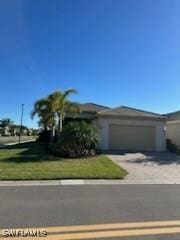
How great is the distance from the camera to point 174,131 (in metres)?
25.9

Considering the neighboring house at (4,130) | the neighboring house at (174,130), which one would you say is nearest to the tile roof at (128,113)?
the neighboring house at (174,130)

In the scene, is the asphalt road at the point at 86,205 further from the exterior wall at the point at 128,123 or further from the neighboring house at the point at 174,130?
the neighboring house at the point at 174,130

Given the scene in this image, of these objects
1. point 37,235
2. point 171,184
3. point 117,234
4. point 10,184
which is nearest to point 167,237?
point 117,234

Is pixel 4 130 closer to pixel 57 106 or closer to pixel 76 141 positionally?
pixel 57 106

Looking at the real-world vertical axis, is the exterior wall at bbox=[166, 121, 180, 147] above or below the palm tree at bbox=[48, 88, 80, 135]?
below

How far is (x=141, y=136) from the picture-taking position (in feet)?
75.2

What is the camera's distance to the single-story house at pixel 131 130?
22359mm

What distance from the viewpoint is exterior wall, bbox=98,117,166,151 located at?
874 inches

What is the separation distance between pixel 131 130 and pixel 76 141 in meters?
6.83

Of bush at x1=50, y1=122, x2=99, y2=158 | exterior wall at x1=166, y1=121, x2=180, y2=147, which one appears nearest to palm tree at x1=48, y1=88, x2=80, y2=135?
bush at x1=50, y1=122, x2=99, y2=158

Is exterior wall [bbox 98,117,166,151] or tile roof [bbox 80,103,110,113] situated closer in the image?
exterior wall [bbox 98,117,166,151]

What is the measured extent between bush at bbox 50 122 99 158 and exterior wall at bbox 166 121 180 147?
33.4ft

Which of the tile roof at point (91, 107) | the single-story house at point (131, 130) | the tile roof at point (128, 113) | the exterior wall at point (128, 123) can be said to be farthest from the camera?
the tile roof at point (91, 107)

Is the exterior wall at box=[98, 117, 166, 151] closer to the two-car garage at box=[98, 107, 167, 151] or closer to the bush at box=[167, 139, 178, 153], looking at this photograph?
the two-car garage at box=[98, 107, 167, 151]
